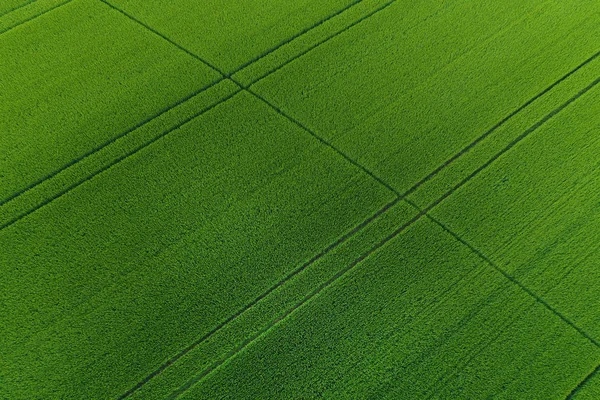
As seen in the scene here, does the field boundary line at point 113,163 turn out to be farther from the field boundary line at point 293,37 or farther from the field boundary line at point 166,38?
the field boundary line at point 166,38

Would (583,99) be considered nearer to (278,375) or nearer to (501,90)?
(501,90)

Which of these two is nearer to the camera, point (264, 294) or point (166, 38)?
point (264, 294)

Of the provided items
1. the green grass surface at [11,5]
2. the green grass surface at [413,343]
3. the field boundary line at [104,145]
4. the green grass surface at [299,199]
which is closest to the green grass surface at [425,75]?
the green grass surface at [299,199]

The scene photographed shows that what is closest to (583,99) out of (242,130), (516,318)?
(516,318)

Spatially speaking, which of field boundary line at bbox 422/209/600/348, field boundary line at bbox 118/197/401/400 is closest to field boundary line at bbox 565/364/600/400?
field boundary line at bbox 422/209/600/348

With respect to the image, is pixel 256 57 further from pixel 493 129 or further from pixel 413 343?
pixel 413 343

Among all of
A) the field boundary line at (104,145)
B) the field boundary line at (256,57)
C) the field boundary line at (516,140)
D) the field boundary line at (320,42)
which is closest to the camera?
the field boundary line at (104,145)

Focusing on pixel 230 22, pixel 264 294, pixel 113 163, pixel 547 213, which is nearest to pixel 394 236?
pixel 264 294
